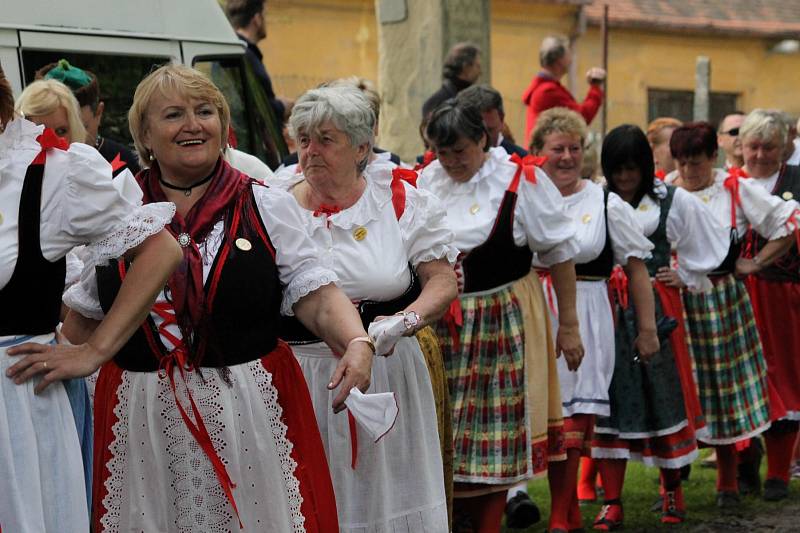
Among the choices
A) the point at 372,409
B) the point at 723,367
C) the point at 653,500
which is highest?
the point at 372,409

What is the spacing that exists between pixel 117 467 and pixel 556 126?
3.51 m

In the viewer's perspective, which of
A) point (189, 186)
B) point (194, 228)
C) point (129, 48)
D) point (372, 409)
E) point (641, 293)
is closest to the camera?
point (372, 409)

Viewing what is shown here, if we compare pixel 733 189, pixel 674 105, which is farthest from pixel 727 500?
pixel 674 105

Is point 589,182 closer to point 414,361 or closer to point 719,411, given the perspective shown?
point 719,411

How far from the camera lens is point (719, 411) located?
7.75 meters

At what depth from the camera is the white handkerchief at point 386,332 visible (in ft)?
14.7

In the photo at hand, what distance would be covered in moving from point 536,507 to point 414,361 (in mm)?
2486

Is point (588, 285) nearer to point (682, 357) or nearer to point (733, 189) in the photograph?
point (682, 357)

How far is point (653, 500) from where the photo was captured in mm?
7910

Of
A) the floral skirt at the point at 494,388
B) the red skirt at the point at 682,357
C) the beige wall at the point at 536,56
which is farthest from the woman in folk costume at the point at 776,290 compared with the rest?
the beige wall at the point at 536,56

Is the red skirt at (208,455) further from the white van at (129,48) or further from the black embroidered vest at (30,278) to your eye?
the white van at (129,48)

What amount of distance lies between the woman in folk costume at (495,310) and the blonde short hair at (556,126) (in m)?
0.72

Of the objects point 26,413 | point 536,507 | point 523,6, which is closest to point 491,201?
point 536,507

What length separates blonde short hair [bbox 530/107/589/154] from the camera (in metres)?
6.93
